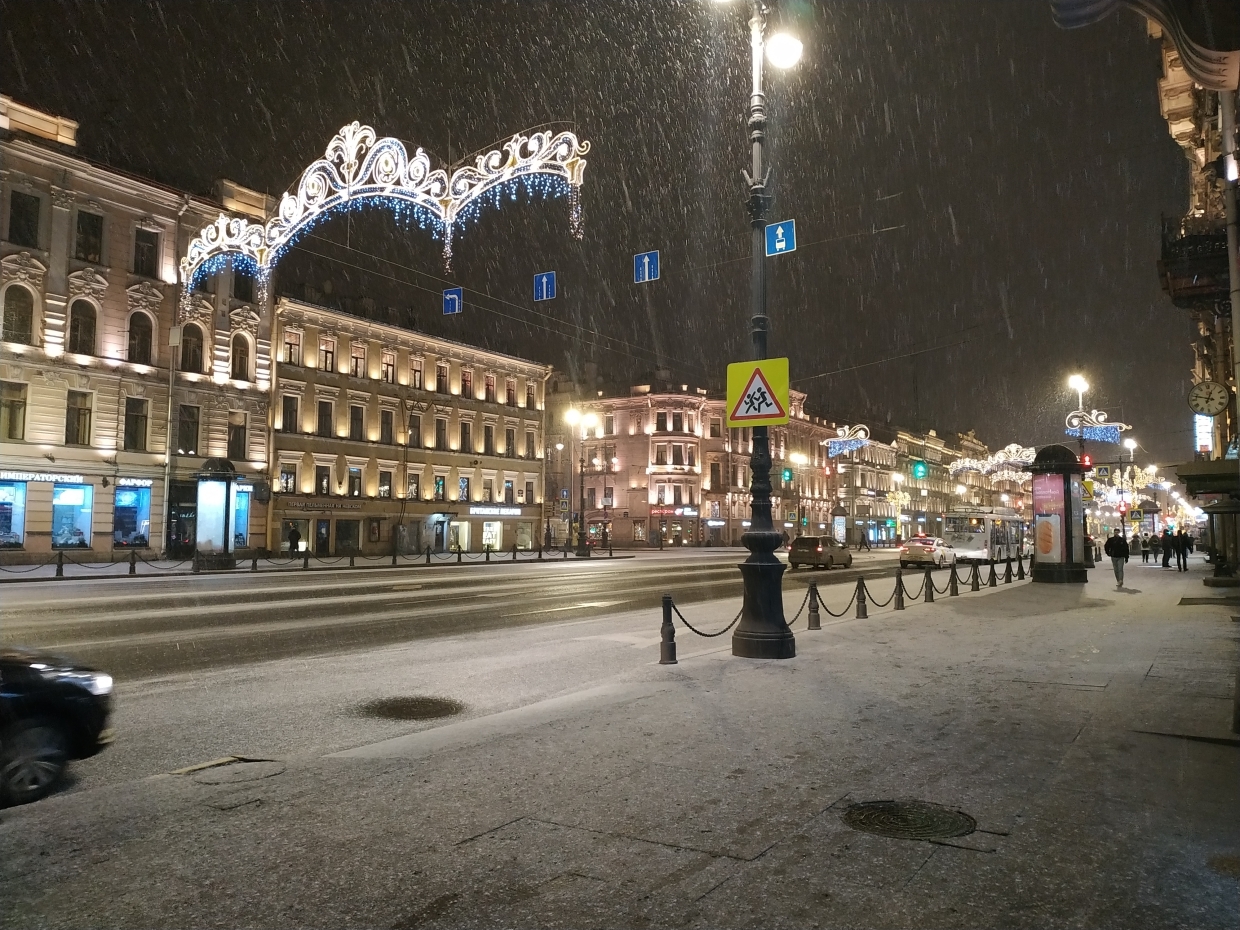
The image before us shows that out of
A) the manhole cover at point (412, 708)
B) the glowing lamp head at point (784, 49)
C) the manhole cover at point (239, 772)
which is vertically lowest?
the manhole cover at point (412, 708)

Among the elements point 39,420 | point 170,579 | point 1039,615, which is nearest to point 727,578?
point 1039,615

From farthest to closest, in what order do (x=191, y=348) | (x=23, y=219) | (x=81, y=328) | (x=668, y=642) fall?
(x=191, y=348) → (x=81, y=328) → (x=23, y=219) → (x=668, y=642)

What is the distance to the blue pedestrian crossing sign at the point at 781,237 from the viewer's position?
13.9m

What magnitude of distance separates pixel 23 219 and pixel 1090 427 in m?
44.5

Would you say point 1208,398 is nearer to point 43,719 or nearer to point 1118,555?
point 1118,555

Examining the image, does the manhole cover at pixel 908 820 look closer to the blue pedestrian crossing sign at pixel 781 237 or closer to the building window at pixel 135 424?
the blue pedestrian crossing sign at pixel 781 237

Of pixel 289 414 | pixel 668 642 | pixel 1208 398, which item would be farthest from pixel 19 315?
pixel 1208 398

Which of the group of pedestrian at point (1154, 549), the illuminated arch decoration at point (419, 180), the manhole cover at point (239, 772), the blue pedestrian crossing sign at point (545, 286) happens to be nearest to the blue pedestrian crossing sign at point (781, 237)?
the illuminated arch decoration at point (419, 180)

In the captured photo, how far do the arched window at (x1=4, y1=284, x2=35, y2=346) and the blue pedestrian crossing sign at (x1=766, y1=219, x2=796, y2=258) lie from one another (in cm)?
3294

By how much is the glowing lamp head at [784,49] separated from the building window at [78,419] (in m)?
34.6

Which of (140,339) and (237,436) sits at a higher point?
(140,339)

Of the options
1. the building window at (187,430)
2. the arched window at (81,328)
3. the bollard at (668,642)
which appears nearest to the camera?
the bollard at (668,642)

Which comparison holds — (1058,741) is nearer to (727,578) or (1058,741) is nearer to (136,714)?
(136,714)

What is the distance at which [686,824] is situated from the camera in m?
4.88
